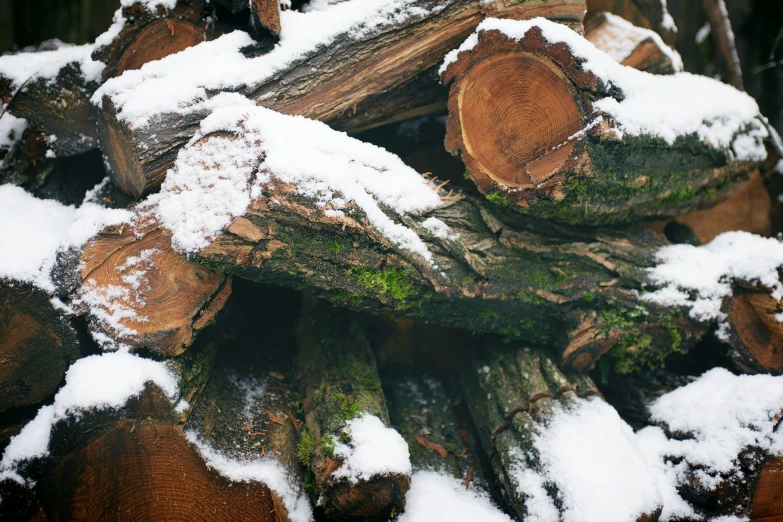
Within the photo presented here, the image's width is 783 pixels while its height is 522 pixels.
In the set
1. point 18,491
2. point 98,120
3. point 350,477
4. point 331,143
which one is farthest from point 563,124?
point 18,491

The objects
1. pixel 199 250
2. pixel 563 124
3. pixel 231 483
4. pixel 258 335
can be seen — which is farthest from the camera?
pixel 258 335

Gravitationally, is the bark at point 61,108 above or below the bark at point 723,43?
above

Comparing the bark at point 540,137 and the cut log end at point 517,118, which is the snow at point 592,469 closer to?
the bark at point 540,137

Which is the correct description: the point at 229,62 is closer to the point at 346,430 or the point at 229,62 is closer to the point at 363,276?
the point at 363,276

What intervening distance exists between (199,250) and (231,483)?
921mm

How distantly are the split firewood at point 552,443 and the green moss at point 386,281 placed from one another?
2.70ft

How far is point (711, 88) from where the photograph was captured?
2857 mm

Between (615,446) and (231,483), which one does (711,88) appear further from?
(231,483)

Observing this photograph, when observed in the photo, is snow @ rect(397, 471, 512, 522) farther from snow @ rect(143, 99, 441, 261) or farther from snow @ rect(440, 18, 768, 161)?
snow @ rect(440, 18, 768, 161)

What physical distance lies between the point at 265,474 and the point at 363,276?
90cm

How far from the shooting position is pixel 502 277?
91.6 inches

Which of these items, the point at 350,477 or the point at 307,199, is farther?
the point at 350,477

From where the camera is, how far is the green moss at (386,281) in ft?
6.63

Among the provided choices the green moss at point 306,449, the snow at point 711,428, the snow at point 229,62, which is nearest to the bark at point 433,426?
the green moss at point 306,449
